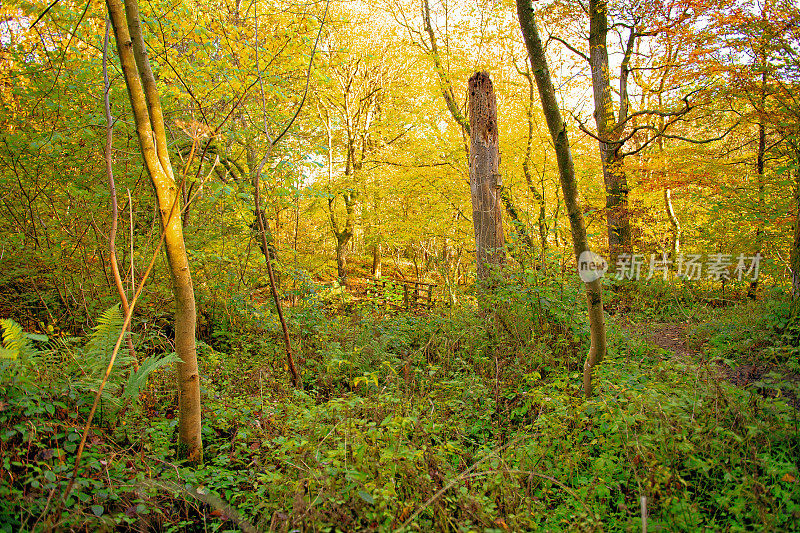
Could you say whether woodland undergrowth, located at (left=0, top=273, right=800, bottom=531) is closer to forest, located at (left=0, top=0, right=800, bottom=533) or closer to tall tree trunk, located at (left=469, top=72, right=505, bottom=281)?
forest, located at (left=0, top=0, right=800, bottom=533)

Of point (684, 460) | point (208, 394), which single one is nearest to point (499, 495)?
point (684, 460)

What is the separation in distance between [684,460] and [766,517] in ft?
1.80

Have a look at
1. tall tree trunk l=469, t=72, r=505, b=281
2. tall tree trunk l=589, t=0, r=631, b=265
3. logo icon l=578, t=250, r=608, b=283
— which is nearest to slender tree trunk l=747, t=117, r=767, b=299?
tall tree trunk l=589, t=0, r=631, b=265

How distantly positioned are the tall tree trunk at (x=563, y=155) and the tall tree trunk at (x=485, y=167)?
3.83 m

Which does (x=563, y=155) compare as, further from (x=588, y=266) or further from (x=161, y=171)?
(x=161, y=171)

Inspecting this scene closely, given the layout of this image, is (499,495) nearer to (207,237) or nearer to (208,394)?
(208,394)

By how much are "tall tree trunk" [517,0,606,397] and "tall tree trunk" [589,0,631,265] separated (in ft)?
22.5

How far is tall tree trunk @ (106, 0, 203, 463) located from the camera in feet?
8.06

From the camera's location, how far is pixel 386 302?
29.0 ft

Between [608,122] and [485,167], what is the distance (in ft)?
13.2

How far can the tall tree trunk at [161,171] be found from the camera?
246 cm

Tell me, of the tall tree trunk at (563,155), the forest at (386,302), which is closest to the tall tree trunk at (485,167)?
the forest at (386,302)

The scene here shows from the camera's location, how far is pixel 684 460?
8.51 ft

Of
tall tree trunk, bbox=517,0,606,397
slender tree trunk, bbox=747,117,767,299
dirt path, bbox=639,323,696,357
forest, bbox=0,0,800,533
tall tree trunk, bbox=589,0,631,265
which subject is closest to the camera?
forest, bbox=0,0,800,533
